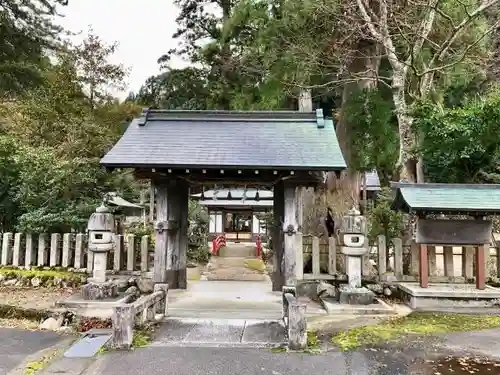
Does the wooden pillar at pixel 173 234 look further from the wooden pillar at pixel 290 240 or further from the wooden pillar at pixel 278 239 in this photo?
the wooden pillar at pixel 290 240

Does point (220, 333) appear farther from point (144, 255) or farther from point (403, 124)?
point (403, 124)

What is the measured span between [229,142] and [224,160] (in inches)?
42.0

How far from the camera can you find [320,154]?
8.47 metres

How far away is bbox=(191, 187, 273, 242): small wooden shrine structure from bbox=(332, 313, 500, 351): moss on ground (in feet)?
35.8

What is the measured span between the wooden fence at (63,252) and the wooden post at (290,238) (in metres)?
3.33

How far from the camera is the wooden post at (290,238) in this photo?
8.36m

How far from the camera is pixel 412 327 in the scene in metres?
6.71

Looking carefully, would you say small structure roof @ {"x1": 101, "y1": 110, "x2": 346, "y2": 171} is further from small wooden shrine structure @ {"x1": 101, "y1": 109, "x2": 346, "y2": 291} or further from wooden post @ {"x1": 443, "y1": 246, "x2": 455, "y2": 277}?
wooden post @ {"x1": 443, "y1": 246, "x2": 455, "y2": 277}

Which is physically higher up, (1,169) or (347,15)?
(347,15)

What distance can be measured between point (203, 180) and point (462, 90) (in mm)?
17474

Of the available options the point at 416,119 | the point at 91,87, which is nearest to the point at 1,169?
the point at 91,87

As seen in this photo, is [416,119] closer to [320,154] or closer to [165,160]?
[320,154]

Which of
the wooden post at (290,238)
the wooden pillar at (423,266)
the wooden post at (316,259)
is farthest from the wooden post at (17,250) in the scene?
the wooden pillar at (423,266)

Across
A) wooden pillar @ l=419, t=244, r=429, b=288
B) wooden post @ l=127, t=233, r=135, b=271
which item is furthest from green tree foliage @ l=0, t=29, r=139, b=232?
wooden pillar @ l=419, t=244, r=429, b=288
